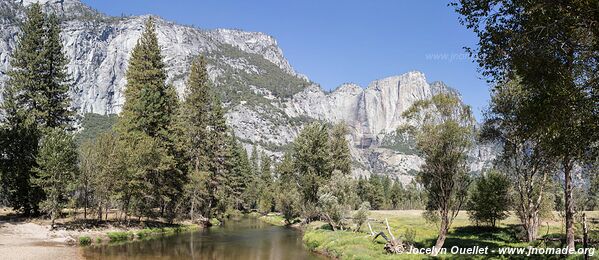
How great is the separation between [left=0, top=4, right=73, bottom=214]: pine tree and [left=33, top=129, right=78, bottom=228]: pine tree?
5.81m

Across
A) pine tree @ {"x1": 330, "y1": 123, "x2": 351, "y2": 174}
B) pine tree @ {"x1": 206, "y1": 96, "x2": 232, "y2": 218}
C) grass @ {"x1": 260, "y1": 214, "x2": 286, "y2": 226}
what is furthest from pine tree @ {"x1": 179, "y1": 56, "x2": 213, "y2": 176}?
grass @ {"x1": 260, "y1": 214, "x2": 286, "y2": 226}

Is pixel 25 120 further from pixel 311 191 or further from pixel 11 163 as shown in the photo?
pixel 311 191

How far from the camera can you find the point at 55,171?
115 ft

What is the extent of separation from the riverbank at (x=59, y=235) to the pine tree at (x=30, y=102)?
13.6 ft

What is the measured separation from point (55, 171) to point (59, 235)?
554 cm

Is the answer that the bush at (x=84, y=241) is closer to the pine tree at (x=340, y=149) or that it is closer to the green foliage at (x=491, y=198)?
the pine tree at (x=340, y=149)

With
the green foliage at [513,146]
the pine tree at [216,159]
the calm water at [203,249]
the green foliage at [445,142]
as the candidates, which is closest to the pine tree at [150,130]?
the calm water at [203,249]

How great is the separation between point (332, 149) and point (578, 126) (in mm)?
52514

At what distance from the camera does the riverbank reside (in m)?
26.6

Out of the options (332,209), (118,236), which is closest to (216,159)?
(332,209)

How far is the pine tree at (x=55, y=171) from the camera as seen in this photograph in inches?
1373

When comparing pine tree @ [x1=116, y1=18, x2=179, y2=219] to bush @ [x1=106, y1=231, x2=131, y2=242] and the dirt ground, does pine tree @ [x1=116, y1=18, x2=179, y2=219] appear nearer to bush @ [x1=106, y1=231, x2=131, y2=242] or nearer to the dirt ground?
bush @ [x1=106, y1=231, x2=131, y2=242]

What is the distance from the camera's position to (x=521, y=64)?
13914 mm

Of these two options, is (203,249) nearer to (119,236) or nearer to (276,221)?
(119,236)
